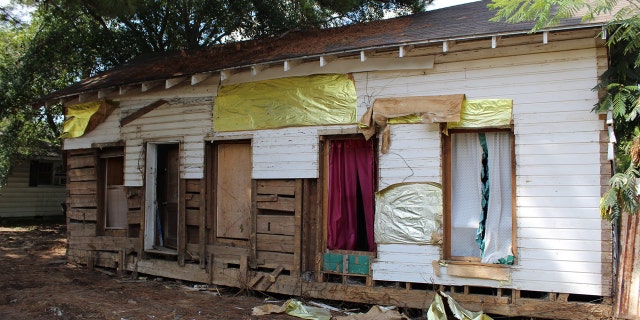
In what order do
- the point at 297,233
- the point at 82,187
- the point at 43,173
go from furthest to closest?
1. the point at 43,173
2. the point at 82,187
3. the point at 297,233

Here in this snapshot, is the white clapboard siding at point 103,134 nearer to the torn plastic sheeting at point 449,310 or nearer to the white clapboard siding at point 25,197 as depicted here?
the torn plastic sheeting at point 449,310

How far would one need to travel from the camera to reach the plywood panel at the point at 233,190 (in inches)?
344

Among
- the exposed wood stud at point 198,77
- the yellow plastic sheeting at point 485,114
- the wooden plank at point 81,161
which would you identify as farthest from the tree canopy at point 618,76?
the wooden plank at point 81,161

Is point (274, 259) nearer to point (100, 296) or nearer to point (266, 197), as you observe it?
point (266, 197)

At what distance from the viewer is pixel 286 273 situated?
8117 millimetres

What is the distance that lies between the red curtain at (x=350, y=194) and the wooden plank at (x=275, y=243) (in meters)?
0.68

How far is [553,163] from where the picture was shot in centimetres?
633

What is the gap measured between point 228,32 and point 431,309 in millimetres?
11957

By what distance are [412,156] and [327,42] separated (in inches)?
112

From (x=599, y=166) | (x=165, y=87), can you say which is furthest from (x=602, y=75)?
(x=165, y=87)

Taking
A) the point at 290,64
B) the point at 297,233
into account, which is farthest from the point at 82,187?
the point at 290,64

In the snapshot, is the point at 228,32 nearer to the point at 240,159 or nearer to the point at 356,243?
the point at 240,159

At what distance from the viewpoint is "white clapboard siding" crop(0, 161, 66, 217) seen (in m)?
19.9

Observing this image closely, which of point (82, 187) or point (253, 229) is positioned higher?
point (82, 187)
